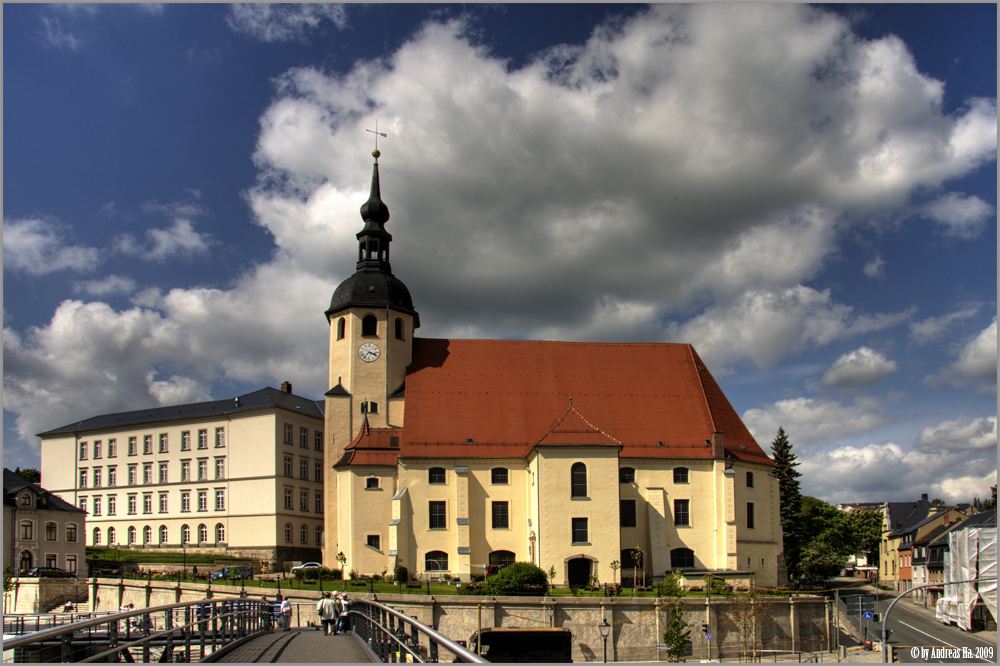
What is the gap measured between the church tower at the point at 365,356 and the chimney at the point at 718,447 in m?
19.9

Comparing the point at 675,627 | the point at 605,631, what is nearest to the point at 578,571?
the point at 605,631

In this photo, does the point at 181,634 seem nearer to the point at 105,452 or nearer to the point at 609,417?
the point at 609,417

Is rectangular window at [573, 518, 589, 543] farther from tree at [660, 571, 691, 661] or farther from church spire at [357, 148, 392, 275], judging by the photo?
church spire at [357, 148, 392, 275]

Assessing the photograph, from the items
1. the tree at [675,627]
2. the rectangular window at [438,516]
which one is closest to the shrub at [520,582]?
the tree at [675,627]

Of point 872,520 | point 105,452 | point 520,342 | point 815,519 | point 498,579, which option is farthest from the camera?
point 872,520

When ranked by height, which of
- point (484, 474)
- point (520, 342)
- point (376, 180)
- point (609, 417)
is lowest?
point (484, 474)

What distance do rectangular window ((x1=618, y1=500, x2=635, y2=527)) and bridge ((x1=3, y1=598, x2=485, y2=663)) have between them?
950 inches

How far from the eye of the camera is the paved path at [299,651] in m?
15.9

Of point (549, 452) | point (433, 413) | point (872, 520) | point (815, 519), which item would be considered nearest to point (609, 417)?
point (549, 452)

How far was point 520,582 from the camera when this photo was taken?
40.0 m

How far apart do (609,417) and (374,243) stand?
20.2m

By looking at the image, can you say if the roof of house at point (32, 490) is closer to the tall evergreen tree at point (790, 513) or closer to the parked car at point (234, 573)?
the parked car at point (234, 573)

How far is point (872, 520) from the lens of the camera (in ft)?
366

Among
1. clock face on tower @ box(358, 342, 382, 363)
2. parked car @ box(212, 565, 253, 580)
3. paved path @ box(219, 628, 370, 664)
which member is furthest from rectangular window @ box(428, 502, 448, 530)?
paved path @ box(219, 628, 370, 664)
